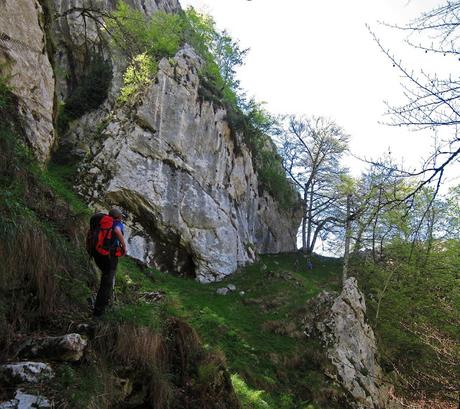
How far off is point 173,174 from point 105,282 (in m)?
12.0

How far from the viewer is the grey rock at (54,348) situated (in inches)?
130

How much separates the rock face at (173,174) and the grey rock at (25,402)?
37.0 feet

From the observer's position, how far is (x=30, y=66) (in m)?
7.89

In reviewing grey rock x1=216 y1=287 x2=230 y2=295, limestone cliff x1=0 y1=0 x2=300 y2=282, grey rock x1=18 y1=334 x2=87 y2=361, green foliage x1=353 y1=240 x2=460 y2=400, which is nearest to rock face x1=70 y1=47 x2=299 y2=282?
limestone cliff x1=0 y1=0 x2=300 y2=282

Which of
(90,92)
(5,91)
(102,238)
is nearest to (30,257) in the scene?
(102,238)

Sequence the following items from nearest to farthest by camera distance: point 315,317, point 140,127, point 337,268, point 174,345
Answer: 1. point 174,345
2. point 315,317
3. point 140,127
4. point 337,268

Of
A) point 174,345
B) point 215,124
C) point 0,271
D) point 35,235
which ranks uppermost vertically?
point 215,124

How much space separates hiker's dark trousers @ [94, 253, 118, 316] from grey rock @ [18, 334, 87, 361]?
74 cm

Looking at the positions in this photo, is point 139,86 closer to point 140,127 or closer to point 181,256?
point 140,127

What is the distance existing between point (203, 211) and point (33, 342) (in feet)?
43.4

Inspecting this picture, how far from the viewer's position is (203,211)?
651 inches

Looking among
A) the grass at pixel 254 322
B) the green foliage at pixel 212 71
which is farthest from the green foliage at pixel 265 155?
the grass at pixel 254 322

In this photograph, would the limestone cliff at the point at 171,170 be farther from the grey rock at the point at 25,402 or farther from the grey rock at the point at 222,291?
the grey rock at the point at 25,402

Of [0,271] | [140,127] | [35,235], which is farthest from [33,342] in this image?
[140,127]
